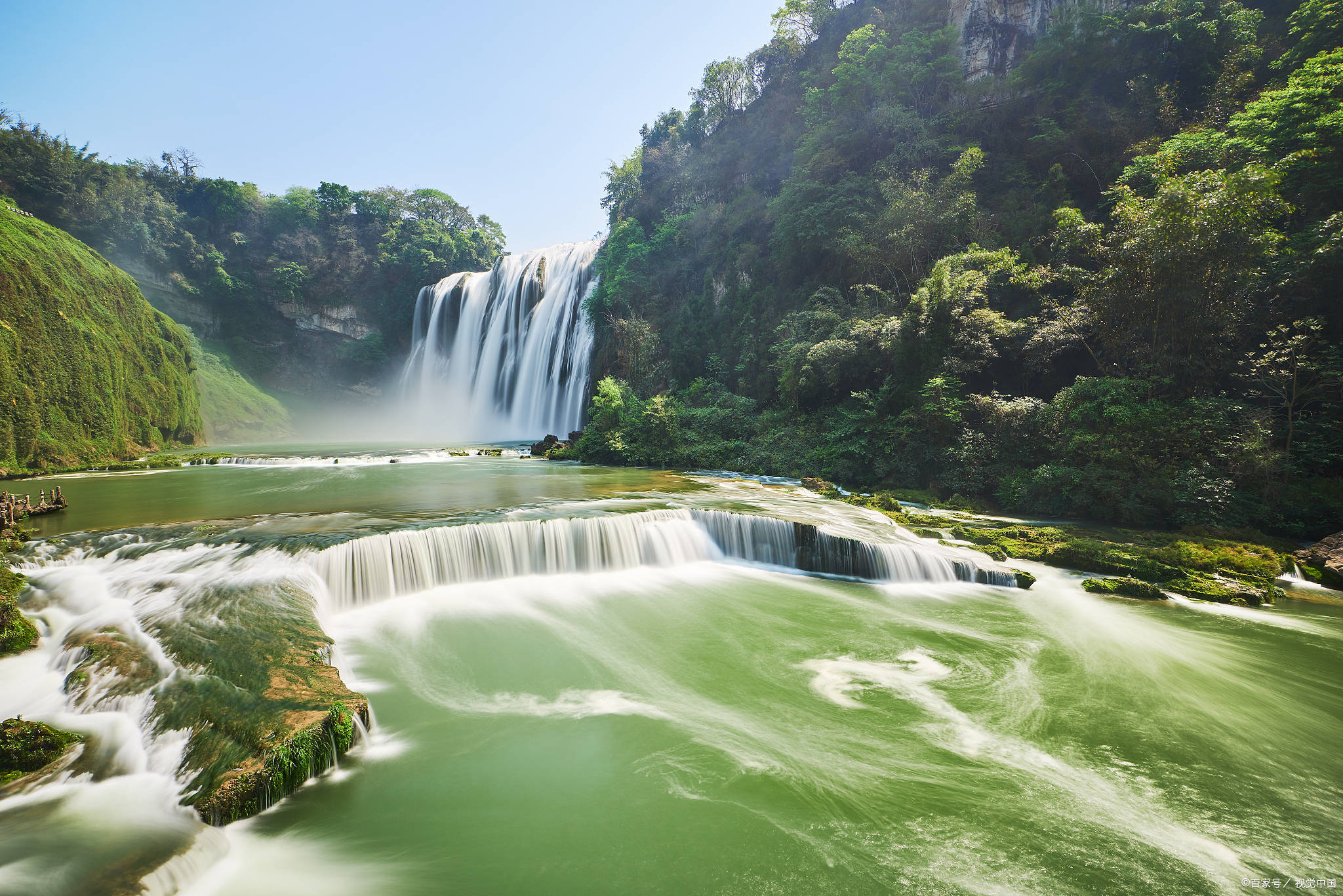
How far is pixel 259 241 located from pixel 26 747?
52.8m

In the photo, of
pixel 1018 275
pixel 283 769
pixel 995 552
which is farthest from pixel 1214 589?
pixel 283 769

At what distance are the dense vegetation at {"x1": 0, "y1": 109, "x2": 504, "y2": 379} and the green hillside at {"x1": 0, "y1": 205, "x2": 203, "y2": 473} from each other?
66.5 feet

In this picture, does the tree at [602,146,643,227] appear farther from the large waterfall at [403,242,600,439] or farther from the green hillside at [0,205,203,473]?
the green hillside at [0,205,203,473]

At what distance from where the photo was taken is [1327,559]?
7672 millimetres

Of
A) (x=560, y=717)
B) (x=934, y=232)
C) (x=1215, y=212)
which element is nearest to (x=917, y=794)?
(x=560, y=717)

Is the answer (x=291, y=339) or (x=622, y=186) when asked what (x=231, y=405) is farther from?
Answer: (x=622, y=186)

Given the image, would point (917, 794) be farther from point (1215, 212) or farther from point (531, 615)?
point (1215, 212)

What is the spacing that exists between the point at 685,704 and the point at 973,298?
1402 centimetres

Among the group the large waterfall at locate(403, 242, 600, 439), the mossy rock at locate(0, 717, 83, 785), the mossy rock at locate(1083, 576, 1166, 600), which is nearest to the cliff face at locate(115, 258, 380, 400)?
the large waterfall at locate(403, 242, 600, 439)

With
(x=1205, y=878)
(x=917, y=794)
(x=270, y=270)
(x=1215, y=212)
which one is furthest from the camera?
(x=270, y=270)

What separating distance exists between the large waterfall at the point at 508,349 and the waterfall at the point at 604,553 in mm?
20853

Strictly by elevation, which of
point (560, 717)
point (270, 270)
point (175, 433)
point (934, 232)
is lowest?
point (560, 717)

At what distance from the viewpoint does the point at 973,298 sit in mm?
14312

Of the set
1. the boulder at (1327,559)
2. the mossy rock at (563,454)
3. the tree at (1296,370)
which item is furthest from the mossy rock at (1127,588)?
the mossy rock at (563,454)
